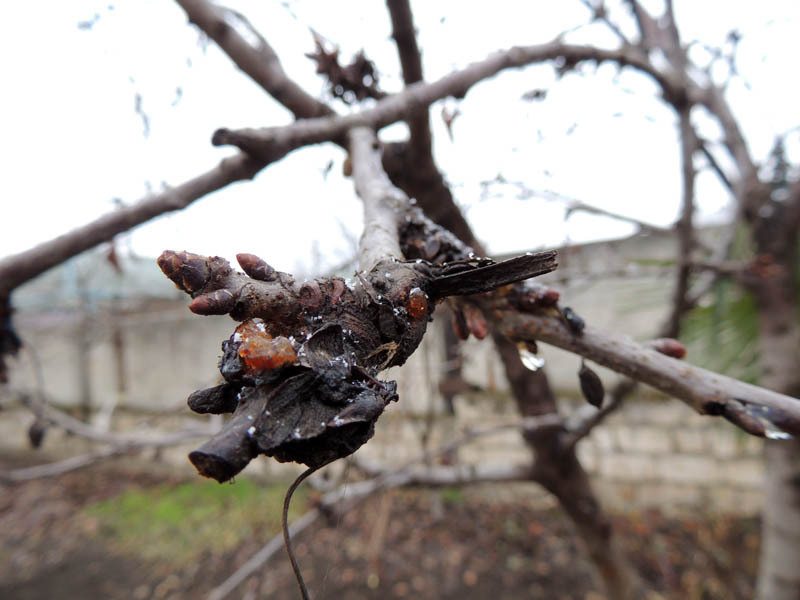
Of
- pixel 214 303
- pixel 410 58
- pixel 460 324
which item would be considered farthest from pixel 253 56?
pixel 214 303

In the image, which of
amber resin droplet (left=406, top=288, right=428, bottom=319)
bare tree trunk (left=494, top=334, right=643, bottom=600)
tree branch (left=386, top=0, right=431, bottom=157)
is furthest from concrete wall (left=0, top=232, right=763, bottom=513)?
amber resin droplet (left=406, top=288, right=428, bottom=319)

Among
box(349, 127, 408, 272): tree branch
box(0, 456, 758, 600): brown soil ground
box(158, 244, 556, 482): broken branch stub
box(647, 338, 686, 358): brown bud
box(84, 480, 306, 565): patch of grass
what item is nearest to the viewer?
box(158, 244, 556, 482): broken branch stub

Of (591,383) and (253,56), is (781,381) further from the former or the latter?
(253,56)

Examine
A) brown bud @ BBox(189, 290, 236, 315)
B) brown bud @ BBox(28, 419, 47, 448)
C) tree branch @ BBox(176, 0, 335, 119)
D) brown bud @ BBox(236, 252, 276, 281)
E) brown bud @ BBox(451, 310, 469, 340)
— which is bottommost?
brown bud @ BBox(28, 419, 47, 448)

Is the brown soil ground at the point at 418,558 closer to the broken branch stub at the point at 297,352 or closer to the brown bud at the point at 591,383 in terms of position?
the brown bud at the point at 591,383

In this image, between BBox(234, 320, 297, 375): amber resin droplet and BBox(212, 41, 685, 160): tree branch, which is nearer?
BBox(234, 320, 297, 375): amber resin droplet

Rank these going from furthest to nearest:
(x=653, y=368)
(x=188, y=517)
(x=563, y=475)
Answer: (x=188, y=517)
(x=563, y=475)
(x=653, y=368)

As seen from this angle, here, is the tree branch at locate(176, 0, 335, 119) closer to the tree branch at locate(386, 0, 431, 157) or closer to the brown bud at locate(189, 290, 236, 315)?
the tree branch at locate(386, 0, 431, 157)
